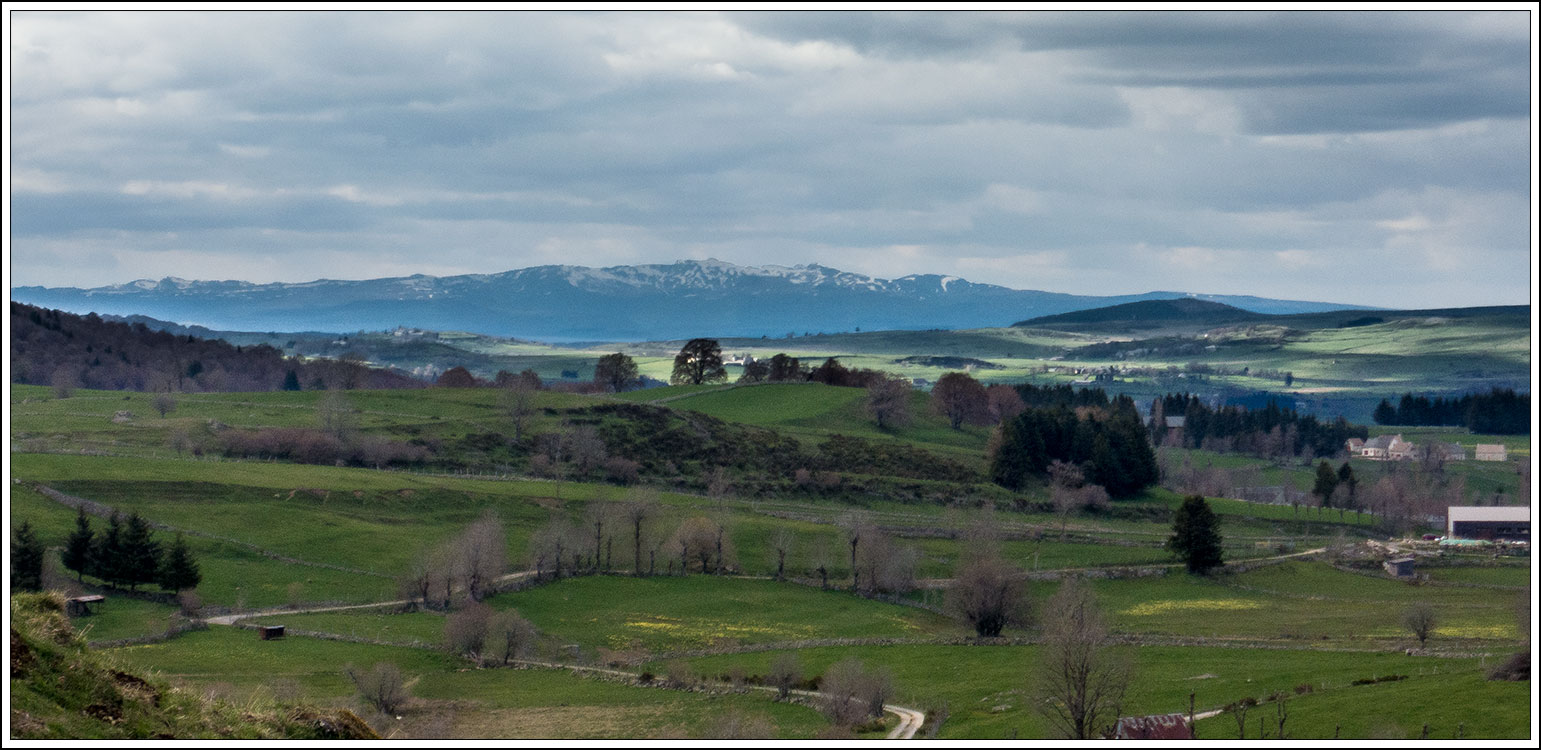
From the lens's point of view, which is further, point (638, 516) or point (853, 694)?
point (638, 516)

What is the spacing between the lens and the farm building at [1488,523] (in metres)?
120

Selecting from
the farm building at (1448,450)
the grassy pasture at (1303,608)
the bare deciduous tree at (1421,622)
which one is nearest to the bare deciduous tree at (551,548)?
the grassy pasture at (1303,608)

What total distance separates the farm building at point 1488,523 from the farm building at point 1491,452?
223 feet

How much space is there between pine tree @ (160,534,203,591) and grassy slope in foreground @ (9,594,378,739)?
5834cm

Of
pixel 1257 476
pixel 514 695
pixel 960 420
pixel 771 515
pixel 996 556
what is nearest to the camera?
pixel 514 695

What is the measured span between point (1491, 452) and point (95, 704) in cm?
20278

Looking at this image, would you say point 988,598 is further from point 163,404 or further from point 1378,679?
point 163,404

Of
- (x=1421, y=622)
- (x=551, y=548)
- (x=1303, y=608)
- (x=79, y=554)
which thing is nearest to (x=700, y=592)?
(x=551, y=548)

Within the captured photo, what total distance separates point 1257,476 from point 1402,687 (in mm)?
127245

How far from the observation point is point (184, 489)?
315ft

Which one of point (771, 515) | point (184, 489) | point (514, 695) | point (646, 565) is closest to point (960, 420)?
point (771, 515)

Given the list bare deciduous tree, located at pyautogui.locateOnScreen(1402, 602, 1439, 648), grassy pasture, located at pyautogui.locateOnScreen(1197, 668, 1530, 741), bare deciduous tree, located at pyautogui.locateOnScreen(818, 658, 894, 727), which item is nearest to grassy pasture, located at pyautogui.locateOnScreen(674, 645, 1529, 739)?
grassy pasture, located at pyautogui.locateOnScreen(1197, 668, 1530, 741)

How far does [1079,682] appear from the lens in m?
47.7

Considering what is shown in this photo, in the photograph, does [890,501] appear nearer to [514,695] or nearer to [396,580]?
[396,580]
